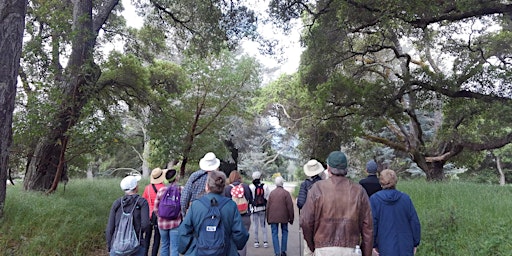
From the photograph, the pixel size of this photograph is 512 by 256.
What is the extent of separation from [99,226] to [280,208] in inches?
146

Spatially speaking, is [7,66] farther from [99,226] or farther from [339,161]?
[339,161]

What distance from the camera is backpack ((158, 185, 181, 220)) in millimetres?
5754

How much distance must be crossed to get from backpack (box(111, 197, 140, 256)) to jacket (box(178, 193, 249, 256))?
122 centimetres

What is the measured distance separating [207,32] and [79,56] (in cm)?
437

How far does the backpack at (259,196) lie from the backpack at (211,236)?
4.82m

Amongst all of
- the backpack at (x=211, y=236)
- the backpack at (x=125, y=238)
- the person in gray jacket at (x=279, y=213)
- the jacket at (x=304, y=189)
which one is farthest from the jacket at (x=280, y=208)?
the backpack at (x=211, y=236)

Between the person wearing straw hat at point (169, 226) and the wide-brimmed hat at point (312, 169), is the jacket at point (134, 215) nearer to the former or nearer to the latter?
the person wearing straw hat at point (169, 226)

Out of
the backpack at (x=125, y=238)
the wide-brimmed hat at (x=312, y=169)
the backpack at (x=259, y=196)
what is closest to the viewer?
the backpack at (x=125, y=238)

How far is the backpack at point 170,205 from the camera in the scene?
227 inches

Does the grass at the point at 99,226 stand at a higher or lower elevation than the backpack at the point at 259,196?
lower

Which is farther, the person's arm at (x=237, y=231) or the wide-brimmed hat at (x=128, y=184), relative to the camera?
the wide-brimmed hat at (x=128, y=184)

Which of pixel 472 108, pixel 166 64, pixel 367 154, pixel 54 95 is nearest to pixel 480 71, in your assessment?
pixel 472 108

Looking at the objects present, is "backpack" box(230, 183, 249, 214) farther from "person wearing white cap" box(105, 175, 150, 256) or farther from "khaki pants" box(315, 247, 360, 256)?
"khaki pants" box(315, 247, 360, 256)

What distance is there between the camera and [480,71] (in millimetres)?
12195
